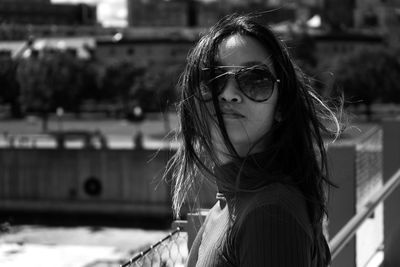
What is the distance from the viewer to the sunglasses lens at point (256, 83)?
1570 mm

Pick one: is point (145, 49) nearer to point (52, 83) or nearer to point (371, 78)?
point (52, 83)

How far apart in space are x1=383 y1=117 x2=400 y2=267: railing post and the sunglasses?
101 inches

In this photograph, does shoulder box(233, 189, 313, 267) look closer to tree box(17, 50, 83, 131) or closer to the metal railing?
the metal railing

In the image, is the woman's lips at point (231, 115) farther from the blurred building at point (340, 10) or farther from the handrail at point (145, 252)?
the blurred building at point (340, 10)

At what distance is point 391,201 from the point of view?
439cm

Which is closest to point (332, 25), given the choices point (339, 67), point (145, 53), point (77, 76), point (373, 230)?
point (145, 53)

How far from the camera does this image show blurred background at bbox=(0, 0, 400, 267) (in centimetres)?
444

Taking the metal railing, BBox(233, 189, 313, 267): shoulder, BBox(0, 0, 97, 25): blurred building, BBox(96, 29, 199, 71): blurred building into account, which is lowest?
BBox(96, 29, 199, 71): blurred building

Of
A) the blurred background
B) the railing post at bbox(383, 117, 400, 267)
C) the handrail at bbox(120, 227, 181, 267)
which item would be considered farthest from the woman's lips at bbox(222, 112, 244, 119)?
the railing post at bbox(383, 117, 400, 267)

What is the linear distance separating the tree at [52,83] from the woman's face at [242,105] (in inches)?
1402

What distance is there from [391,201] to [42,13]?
3866 centimetres

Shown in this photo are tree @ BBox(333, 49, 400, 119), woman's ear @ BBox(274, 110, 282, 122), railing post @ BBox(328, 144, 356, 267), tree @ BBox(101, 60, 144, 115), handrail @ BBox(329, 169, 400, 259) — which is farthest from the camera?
tree @ BBox(101, 60, 144, 115)

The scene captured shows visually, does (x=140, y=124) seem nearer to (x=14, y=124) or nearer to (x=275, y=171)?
(x=14, y=124)

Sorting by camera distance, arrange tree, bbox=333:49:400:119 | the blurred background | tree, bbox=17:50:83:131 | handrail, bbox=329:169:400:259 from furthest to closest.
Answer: tree, bbox=333:49:400:119 → tree, bbox=17:50:83:131 → the blurred background → handrail, bbox=329:169:400:259
